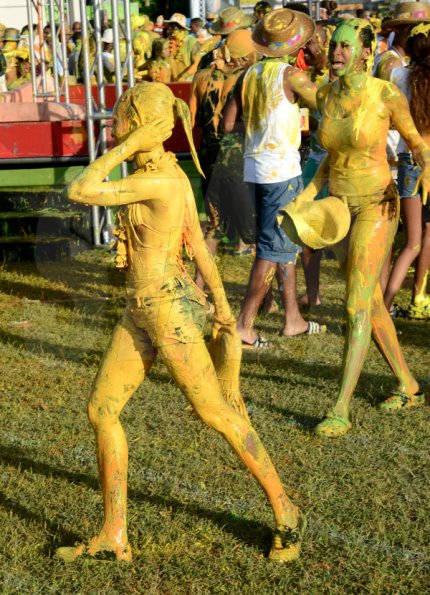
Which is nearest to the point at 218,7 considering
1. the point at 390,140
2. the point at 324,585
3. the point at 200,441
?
the point at 390,140

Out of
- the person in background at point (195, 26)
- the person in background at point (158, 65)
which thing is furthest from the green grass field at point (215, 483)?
the person in background at point (195, 26)

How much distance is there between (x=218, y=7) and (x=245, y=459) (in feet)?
63.6

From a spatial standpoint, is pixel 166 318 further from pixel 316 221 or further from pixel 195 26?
pixel 195 26

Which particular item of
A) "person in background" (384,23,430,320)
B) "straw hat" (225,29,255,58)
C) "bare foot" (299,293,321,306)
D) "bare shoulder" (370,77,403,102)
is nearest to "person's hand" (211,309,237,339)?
"bare shoulder" (370,77,403,102)

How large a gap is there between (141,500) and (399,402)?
70.8 inches

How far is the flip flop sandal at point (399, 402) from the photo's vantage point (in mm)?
5277

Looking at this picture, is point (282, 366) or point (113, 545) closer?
point (113, 545)

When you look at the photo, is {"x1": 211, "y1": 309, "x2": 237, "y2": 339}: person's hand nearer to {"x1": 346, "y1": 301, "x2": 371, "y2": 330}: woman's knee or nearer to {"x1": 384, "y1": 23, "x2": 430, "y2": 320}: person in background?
{"x1": 346, "y1": 301, "x2": 371, "y2": 330}: woman's knee

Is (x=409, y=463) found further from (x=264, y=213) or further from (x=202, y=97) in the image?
(x=202, y=97)

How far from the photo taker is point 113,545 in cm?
354

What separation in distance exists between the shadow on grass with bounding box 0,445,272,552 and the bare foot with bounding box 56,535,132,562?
0.14 meters

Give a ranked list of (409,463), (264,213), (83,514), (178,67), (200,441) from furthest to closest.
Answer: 1. (178,67)
2. (264,213)
3. (200,441)
4. (409,463)
5. (83,514)

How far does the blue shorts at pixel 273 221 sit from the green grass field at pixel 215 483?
63 cm

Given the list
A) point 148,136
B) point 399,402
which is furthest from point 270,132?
point 148,136
